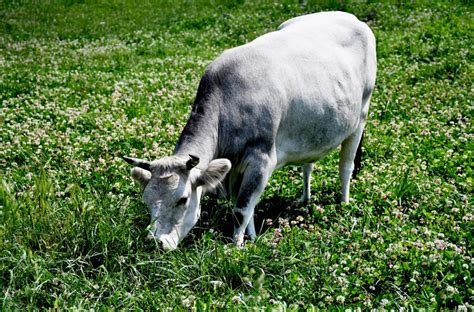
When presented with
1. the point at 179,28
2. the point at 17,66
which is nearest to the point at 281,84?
the point at 17,66

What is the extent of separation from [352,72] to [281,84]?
1.49 meters

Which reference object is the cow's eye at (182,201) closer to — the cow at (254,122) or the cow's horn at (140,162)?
the cow at (254,122)

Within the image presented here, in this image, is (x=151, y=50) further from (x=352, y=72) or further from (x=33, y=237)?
(x=33, y=237)

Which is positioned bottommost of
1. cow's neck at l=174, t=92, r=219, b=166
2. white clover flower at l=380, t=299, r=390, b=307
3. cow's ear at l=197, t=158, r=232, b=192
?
white clover flower at l=380, t=299, r=390, b=307

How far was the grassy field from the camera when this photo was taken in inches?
218

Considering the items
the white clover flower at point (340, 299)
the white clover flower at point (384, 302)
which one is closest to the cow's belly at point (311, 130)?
the white clover flower at point (340, 299)

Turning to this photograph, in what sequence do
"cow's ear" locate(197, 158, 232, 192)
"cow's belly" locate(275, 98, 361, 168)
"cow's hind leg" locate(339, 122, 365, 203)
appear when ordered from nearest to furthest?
"cow's ear" locate(197, 158, 232, 192)
"cow's belly" locate(275, 98, 361, 168)
"cow's hind leg" locate(339, 122, 365, 203)

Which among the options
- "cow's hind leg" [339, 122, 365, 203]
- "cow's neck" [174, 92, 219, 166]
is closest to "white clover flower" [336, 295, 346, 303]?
"cow's neck" [174, 92, 219, 166]

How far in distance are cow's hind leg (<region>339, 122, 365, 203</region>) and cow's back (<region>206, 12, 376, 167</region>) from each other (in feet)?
0.84

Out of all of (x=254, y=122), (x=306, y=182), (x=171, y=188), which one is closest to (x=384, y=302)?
(x=171, y=188)

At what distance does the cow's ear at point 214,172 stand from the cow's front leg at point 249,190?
53cm

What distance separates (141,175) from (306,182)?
318cm

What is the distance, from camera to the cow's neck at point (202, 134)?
252 inches

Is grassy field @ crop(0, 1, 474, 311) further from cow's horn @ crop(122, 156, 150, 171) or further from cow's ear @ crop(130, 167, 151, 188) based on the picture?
cow's horn @ crop(122, 156, 150, 171)
